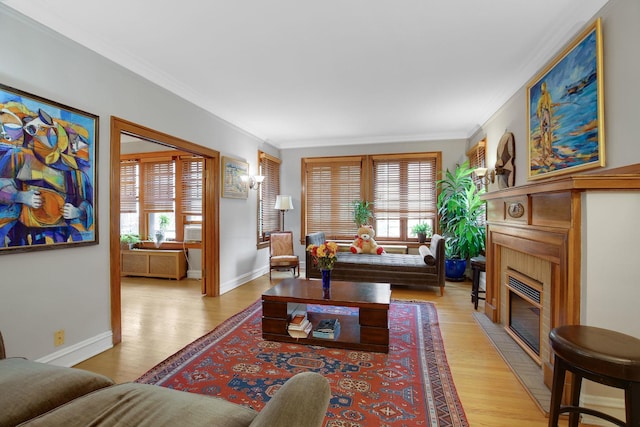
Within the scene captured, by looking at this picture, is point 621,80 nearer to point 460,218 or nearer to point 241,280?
point 460,218

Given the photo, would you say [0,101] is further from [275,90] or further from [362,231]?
[362,231]

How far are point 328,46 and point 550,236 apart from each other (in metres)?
2.36

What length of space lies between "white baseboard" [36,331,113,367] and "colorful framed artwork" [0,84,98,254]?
83 centimetres

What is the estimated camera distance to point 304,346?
274cm

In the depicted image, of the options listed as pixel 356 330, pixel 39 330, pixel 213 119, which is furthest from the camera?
pixel 213 119

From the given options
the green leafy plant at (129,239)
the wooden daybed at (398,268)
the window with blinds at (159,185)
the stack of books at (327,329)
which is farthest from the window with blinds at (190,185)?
the stack of books at (327,329)

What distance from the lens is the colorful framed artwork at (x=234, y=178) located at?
14.6 ft

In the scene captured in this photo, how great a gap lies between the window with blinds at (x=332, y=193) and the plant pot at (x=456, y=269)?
1.95m

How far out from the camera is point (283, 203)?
6043 millimetres

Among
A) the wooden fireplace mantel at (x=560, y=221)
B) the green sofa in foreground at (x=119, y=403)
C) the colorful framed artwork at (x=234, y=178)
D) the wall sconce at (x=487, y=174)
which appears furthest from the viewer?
the colorful framed artwork at (x=234, y=178)

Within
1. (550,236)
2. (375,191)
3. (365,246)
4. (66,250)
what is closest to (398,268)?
(365,246)

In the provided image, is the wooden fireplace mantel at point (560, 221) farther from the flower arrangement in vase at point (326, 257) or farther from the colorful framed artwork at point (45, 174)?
the colorful framed artwork at point (45, 174)

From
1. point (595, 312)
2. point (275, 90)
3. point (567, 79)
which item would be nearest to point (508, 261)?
point (595, 312)

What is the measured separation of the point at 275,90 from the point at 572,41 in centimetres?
289
